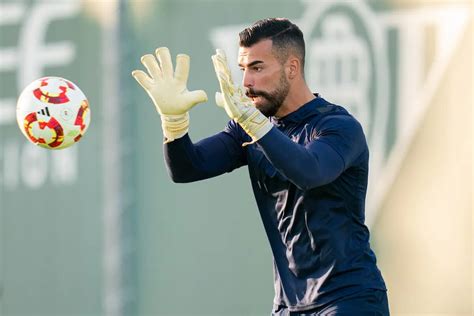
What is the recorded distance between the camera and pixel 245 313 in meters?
10.5

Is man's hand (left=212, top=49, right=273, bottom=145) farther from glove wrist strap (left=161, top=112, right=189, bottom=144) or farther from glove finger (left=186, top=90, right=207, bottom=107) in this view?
glove wrist strap (left=161, top=112, right=189, bottom=144)

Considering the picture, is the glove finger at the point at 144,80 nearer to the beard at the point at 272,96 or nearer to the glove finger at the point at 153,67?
the glove finger at the point at 153,67

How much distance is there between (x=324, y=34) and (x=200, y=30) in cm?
137

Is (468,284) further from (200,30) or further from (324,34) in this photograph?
(200,30)

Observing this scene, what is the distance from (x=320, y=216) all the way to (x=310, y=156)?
17.8 inches

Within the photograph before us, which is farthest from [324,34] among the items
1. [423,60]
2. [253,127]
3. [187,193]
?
[253,127]

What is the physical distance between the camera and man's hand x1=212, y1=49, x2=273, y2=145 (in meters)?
5.40

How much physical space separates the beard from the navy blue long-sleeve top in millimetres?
90

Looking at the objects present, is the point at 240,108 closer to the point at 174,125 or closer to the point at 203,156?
the point at 174,125

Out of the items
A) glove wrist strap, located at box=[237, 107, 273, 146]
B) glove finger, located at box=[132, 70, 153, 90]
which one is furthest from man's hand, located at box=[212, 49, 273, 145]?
glove finger, located at box=[132, 70, 153, 90]

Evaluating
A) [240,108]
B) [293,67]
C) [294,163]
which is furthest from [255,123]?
[293,67]

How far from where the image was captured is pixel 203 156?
6141 millimetres

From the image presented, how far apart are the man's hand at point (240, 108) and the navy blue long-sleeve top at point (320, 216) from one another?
0.07 metres

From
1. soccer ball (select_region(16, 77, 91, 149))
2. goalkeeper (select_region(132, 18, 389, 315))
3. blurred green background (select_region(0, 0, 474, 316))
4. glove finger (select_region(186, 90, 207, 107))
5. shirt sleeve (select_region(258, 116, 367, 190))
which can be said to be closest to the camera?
shirt sleeve (select_region(258, 116, 367, 190))
